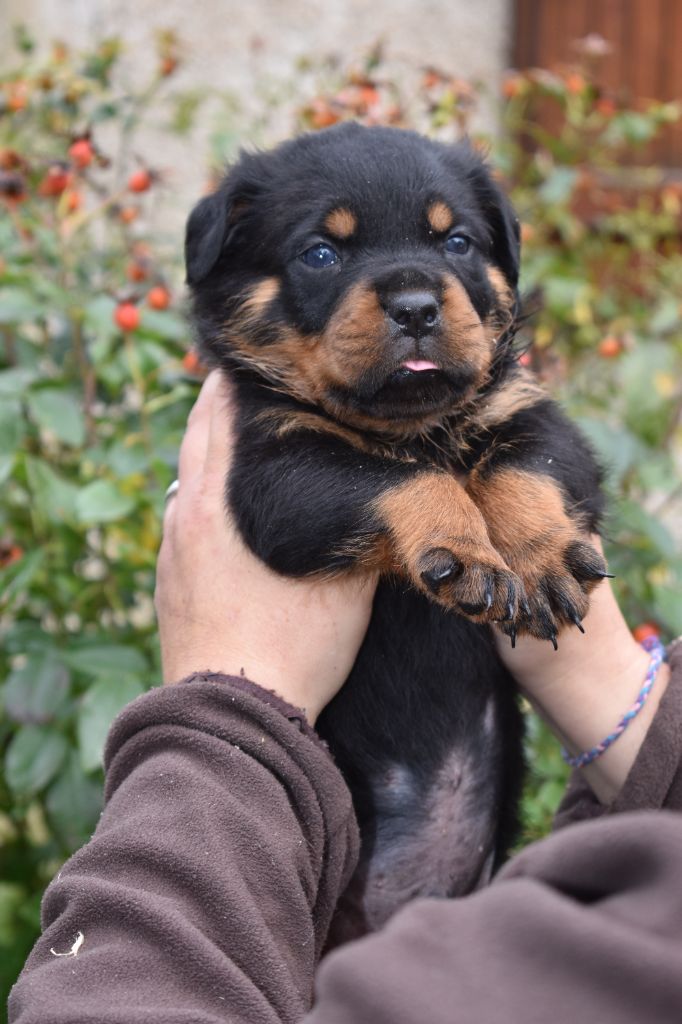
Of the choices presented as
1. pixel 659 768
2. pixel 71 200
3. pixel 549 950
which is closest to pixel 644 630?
pixel 659 768

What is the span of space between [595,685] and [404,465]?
1.61 feet

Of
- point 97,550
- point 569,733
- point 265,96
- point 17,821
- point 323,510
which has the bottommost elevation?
point 17,821

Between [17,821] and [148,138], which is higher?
[148,138]

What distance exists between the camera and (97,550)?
290 cm

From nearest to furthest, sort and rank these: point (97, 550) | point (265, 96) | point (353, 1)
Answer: point (97, 550) → point (265, 96) → point (353, 1)

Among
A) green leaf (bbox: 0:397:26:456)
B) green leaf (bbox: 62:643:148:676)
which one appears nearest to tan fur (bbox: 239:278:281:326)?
green leaf (bbox: 0:397:26:456)

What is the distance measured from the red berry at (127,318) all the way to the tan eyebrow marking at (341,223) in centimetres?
54

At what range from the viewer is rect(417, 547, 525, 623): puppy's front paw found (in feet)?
5.63

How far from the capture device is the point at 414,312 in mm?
1911

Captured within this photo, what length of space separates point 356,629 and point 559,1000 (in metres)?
1.25

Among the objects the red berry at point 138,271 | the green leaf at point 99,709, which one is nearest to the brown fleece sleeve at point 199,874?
the green leaf at point 99,709

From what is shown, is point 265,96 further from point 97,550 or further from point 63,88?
point 97,550

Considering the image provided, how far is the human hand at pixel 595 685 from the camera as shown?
6.31 feet

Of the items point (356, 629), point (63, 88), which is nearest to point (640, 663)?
point (356, 629)
